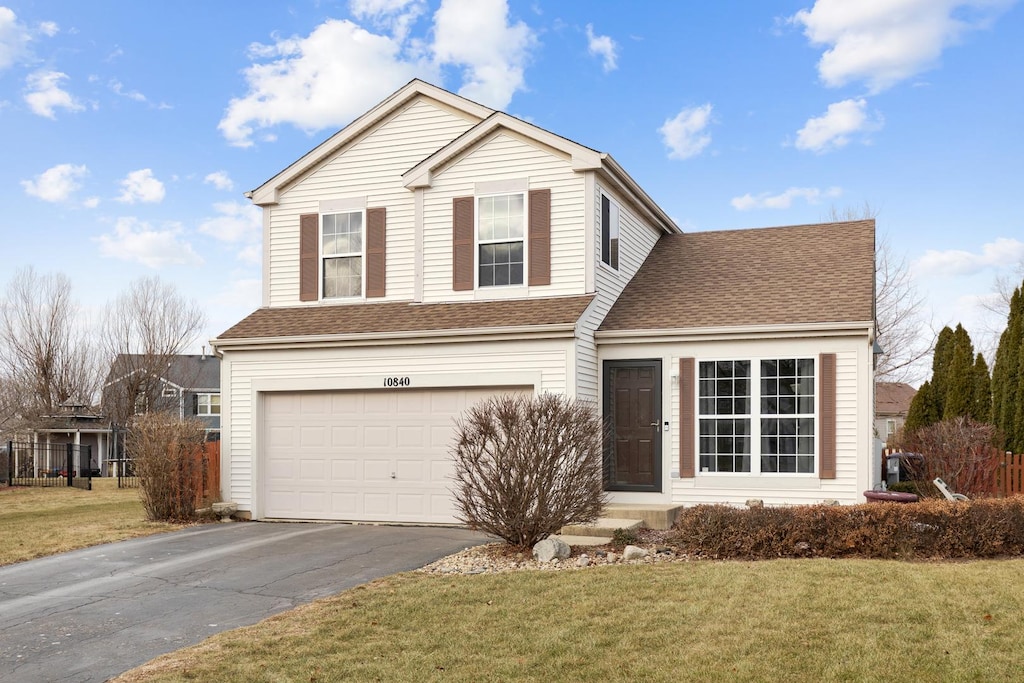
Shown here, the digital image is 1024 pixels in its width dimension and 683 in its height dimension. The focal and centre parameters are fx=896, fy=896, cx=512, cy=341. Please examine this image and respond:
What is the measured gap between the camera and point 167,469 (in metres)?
14.9

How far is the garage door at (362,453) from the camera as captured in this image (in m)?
14.5

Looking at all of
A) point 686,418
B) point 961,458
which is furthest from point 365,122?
point 961,458

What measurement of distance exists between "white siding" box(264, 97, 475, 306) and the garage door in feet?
6.81

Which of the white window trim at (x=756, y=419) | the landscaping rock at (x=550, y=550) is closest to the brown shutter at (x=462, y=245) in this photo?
the white window trim at (x=756, y=419)

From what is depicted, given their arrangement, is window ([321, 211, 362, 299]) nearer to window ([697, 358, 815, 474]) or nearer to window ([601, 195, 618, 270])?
window ([601, 195, 618, 270])

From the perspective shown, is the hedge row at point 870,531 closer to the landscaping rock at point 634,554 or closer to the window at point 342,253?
the landscaping rock at point 634,554

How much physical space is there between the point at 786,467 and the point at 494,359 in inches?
189

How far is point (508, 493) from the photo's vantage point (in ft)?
34.6

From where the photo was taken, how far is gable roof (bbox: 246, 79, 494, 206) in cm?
1591

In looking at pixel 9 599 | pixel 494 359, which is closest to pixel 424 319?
pixel 494 359

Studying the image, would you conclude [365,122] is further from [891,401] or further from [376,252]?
[891,401]

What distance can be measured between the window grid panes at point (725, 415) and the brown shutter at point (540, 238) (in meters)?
2.97

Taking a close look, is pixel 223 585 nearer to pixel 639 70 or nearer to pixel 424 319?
pixel 424 319

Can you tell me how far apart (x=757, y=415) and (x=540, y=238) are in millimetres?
4473
